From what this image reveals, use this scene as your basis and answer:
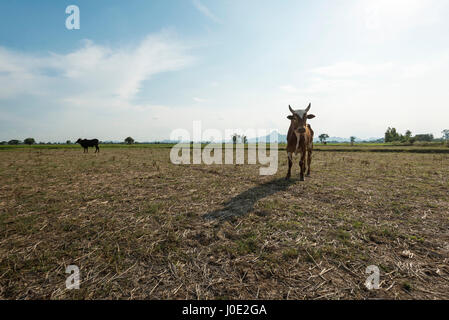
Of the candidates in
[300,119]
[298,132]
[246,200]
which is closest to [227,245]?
[246,200]

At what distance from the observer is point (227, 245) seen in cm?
378

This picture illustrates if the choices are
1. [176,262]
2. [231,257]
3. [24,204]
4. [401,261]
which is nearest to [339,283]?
[401,261]

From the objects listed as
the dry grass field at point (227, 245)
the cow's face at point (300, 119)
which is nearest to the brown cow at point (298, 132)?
the cow's face at point (300, 119)

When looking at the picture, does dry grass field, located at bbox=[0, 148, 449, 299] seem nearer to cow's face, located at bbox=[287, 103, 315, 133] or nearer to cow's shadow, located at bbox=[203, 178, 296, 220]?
cow's shadow, located at bbox=[203, 178, 296, 220]

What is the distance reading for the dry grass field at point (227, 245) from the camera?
2684 mm

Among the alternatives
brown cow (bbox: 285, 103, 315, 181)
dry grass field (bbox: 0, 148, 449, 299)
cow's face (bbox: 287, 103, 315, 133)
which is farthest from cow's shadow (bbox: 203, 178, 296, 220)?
cow's face (bbox: 287, 103, 315, 133)

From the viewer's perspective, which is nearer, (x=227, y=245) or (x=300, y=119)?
(x=227, y=245)

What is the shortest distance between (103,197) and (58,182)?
4716mm

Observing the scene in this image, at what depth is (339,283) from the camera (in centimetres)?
274

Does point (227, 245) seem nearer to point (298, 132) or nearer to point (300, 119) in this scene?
point (298, 132)

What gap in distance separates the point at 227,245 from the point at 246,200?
3.06 m

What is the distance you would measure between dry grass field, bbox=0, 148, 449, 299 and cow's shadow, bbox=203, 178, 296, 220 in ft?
0.19

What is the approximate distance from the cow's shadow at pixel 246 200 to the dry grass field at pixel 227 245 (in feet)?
0.19
